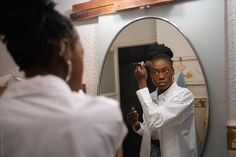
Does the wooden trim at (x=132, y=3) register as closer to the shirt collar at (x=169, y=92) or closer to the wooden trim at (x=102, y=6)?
the wooden trim at (x=102, y=6)

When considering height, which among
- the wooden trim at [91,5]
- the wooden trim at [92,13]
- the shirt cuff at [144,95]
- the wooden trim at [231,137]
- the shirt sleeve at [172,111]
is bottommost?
the wooden trim at [231,137]

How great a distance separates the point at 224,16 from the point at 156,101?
0.35 m

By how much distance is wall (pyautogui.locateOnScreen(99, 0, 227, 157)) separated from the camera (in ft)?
2.68

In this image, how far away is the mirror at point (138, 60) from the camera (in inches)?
33.3

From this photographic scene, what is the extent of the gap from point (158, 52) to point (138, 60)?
8cm

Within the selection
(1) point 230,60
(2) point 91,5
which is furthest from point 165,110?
(2) point 91,5

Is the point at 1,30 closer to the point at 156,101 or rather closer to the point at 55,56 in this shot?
the point at 55,56

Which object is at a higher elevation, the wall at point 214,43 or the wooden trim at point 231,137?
the wall at point 214,43

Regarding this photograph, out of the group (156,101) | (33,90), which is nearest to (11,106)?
(33,90)

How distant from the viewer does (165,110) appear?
869 mm

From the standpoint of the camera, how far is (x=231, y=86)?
822 millimetres

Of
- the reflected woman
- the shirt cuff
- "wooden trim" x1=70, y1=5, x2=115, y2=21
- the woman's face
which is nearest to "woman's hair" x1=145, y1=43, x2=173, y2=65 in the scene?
the reflected woman

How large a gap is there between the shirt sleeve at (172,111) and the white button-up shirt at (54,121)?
0.41 meters

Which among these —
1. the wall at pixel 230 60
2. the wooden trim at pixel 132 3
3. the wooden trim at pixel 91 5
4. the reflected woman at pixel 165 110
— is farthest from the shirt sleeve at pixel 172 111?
the wooden trim at pixel 91 5
